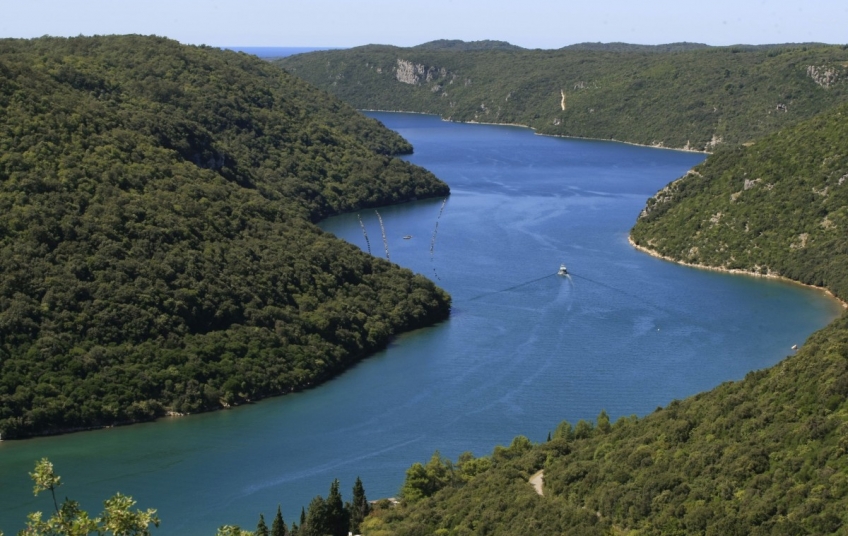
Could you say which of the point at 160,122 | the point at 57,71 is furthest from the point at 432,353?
the point at 57,71

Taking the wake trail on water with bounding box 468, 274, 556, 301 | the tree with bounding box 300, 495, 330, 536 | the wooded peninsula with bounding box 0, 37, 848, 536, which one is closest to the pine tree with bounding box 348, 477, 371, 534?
the wooded peninsula with bounding box 0, 37, 848, 536

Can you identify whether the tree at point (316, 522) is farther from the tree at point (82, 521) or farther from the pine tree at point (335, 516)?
the tree at point (82, 521)

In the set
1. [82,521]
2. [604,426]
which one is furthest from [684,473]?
[82,521]

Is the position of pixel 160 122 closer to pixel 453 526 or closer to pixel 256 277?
pixel 256 277

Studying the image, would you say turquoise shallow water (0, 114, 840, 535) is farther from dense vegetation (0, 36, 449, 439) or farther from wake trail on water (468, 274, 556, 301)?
dense vegetation (0, 36, 449, 439)

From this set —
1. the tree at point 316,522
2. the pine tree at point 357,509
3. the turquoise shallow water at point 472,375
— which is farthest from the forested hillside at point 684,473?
the turquoise shallow water at point 472,375

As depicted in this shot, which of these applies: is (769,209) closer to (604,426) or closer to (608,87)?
(604,426)
